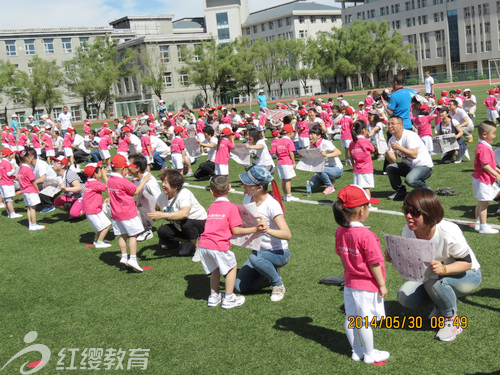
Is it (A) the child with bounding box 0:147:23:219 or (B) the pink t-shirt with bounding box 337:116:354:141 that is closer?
(A) the child with bounding box 0:147:23:219

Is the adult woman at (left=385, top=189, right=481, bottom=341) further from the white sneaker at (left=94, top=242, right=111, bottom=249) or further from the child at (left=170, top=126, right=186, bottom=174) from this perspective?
the child at (left=170, top=126, right=186, bottom=174)

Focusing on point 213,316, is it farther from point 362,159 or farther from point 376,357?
point 362,159

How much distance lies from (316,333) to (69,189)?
7.80 m

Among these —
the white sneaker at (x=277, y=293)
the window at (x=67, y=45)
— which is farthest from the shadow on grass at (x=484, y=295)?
the window at (x=67, y=45)

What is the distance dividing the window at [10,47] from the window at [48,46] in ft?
13.1

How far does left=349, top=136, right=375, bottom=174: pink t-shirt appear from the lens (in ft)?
32.8

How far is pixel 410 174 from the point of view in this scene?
10289mm

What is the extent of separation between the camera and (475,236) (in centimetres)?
793

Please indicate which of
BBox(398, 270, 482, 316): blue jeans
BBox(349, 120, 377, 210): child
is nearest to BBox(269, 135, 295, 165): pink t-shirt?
BBox(349, 120, 377, 210): child

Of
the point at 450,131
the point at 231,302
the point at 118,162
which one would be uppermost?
the point at 118,162

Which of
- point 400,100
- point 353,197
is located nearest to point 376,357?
point 353,197

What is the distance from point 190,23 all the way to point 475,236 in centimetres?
9310

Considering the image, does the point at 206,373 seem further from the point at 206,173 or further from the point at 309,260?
the point at 206,173

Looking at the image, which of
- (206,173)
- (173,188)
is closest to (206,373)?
(173,188)
